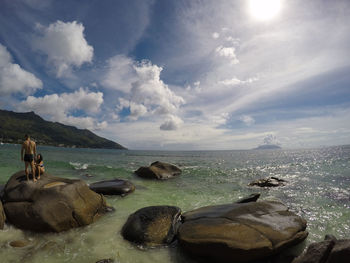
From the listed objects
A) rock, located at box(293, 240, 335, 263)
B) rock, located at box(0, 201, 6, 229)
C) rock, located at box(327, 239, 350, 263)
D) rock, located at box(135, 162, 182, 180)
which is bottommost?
rock, located at box(135, 162, 182, 180)

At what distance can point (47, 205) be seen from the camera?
8.55m

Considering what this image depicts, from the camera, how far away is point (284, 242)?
6.51 m

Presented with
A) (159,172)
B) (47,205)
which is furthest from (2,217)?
(159,172)

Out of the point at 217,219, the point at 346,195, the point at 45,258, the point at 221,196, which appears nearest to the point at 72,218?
the point at 45,258

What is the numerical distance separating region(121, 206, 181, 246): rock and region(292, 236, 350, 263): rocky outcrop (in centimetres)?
467

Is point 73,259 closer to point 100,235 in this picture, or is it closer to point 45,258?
point 45,258

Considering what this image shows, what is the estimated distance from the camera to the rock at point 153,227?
24.8ft

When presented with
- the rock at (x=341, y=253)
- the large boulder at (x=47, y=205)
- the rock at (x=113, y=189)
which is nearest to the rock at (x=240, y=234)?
the rock at (x=341, y=253)

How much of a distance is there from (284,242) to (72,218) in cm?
889

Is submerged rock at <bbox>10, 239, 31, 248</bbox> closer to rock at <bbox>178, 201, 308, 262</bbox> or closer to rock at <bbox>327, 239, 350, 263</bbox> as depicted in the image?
rock at <bbox>178, 201, 308, 262</bbox>

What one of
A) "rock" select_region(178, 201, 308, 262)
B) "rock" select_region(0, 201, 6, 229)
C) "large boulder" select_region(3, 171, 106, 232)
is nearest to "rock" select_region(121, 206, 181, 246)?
"rock" select_region(178, 201, 308, 262)

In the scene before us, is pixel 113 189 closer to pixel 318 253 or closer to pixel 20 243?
pixel 20 243

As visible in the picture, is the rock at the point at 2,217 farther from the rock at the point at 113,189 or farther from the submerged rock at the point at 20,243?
the rock at the point at 113,189

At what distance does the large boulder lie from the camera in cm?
820
